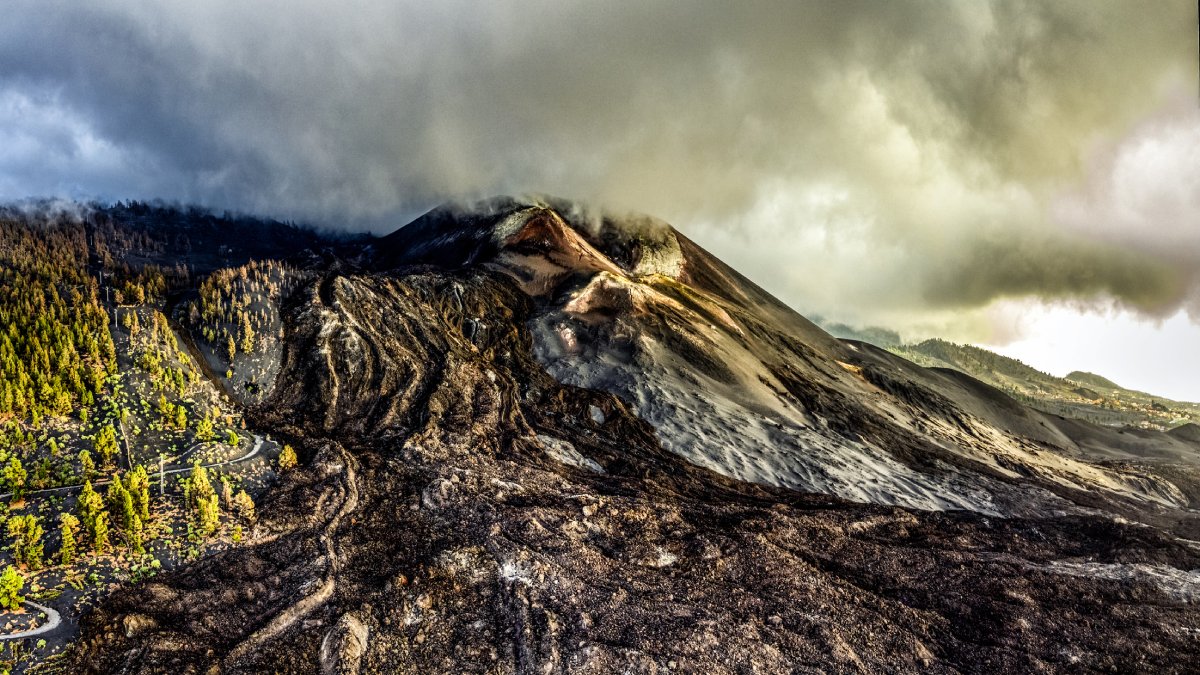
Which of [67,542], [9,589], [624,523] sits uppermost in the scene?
[624,523]

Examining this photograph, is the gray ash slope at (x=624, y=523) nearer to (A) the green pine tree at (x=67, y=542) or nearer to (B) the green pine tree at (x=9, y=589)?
(B) the green pine tree at (x=9, y=589)

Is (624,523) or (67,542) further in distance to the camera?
(624,523)

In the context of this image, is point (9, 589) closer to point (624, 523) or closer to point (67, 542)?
point (67, 542)

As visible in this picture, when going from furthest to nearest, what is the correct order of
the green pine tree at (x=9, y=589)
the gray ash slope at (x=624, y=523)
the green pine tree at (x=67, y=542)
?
the green pine tree at (x=67, y=542)
the gray ash slope at (x=624, y=523)
the green pine tree at (x=9, y=589)

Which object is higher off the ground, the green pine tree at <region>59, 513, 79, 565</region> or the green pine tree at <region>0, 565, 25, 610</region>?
the green pine tree at <region>59, 513, 79, 565</region>

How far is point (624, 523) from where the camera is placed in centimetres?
2803

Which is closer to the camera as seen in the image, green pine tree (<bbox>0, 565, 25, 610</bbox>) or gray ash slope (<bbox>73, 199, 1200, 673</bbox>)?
green pine tree (<bbox>0, 565, 25, 610</bbox>)

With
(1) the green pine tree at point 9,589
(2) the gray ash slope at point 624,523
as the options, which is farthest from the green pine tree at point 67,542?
(2) the gray ash slope at point 624,523

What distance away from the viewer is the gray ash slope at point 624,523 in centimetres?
1862

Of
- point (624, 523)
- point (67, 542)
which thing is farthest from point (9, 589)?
point (624, 523)

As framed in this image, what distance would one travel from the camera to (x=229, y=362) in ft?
139

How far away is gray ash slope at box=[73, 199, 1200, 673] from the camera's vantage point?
1862 cm

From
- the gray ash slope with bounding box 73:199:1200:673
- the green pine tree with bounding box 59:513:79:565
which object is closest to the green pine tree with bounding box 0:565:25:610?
the green pine tree with bounding box 59:513:79:565

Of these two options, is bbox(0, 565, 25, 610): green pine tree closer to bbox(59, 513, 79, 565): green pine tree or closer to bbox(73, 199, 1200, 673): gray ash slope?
bbox(59, 513, 79, 565): green pine tree
